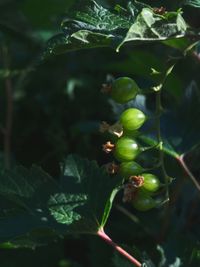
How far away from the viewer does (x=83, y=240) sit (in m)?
1.49

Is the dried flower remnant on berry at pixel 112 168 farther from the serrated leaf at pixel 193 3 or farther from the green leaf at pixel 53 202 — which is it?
the serrated leaf at pixel 193 3

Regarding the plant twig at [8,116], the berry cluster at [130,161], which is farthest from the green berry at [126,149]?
the plant twig at [8,116]

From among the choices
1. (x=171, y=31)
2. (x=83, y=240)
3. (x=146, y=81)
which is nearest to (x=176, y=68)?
(x=146, y=81)

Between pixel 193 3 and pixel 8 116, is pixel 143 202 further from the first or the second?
pixel 8 116

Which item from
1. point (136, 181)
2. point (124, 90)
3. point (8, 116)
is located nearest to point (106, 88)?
point (124, 90)

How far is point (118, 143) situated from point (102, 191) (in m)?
0.13

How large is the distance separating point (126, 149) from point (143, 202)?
8 centimetres

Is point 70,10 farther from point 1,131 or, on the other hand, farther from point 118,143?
point 1,131

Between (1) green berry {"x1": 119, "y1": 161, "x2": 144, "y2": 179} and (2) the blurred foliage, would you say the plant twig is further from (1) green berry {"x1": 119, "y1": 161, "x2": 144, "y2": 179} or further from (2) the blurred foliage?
(1) green berry {"x1": 119, "y1": 161, "x2": 144, "y2": 179}

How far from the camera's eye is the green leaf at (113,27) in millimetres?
847

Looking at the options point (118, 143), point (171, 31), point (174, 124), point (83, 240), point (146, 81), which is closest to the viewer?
point (171, 31)

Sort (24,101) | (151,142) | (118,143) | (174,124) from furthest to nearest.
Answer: (24,101)
(174,124)
(151,142)
(118,143)

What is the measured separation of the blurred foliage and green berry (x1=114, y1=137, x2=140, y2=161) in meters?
0.13

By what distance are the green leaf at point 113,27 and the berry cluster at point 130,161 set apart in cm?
Result: 11
